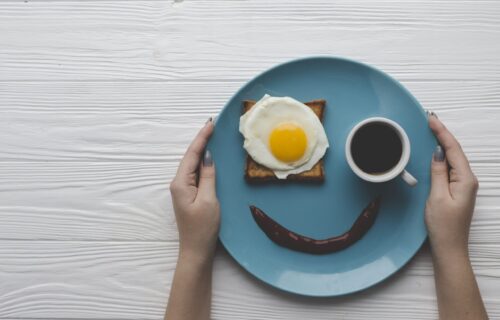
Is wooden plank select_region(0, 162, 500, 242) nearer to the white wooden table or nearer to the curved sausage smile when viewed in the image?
the white wooden table

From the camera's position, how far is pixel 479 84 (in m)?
1.54

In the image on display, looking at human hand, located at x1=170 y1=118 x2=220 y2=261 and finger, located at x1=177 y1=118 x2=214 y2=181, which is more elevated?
finger, located at x1=177 y1=118 x2=214 y2=181

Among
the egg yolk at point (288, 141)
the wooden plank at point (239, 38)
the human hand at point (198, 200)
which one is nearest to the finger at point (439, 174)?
the wooden plank at point (239, 38)

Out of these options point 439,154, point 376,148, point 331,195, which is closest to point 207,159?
point 331,195

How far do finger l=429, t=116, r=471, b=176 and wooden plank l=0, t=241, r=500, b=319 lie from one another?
0.30 meters

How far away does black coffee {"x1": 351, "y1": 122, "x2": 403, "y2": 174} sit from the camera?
132 centimetres

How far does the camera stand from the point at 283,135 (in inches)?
55.3

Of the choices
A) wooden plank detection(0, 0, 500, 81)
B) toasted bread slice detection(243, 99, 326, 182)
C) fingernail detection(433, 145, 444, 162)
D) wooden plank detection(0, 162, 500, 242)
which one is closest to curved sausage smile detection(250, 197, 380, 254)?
toasted bread slice detection(243, 99, 326, 182)

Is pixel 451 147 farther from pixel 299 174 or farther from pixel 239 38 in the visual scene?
pixel 239 38

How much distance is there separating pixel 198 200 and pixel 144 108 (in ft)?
1.33

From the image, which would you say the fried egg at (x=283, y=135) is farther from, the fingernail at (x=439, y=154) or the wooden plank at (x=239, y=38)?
the fingernail at (x=439, y=154)

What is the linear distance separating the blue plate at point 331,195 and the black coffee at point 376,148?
0.12 metres

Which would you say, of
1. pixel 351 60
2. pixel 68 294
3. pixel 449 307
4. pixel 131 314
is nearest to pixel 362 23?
pixel 351 60

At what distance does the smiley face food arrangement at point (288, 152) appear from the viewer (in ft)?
4.63
